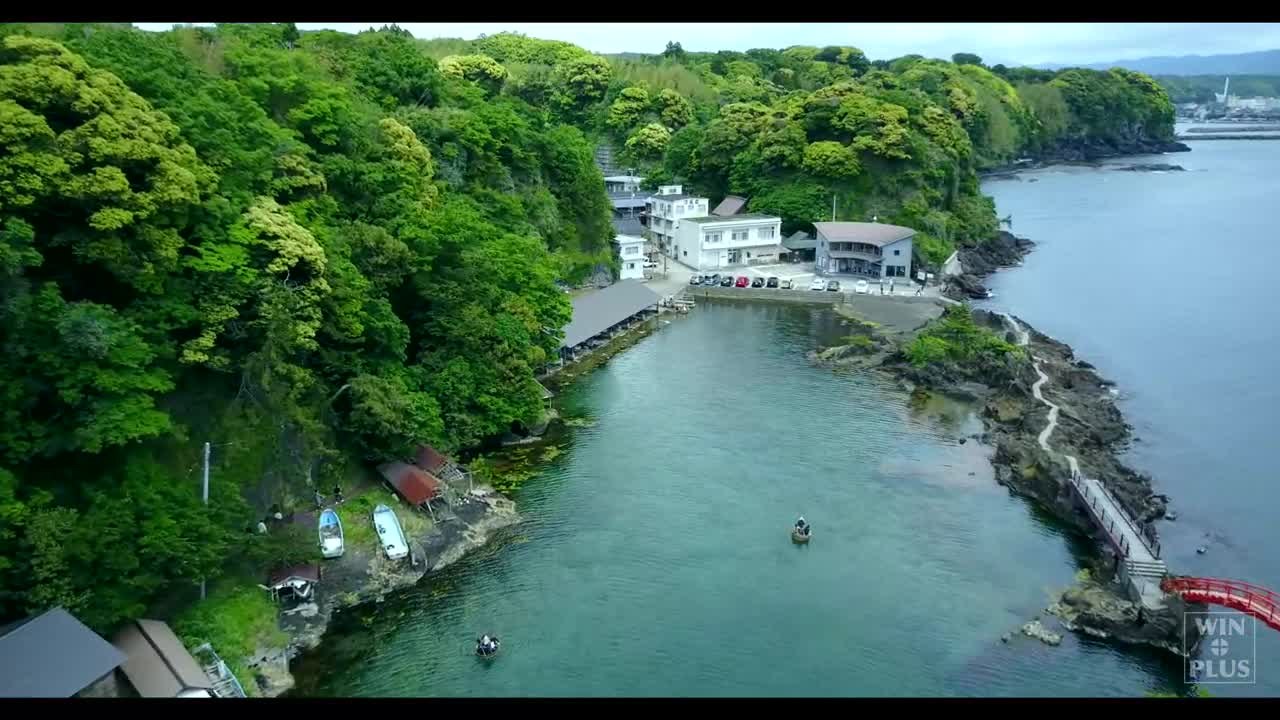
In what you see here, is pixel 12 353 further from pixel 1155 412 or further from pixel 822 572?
pixel 1155 412

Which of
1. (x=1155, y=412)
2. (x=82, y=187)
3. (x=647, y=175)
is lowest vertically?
(x=1155, y=412)

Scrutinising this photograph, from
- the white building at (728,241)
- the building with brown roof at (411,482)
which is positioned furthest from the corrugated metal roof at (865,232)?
the building with brown roof at (411,482)

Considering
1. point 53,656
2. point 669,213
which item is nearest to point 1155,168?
point 669,213

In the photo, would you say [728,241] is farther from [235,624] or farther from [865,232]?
[235,624]

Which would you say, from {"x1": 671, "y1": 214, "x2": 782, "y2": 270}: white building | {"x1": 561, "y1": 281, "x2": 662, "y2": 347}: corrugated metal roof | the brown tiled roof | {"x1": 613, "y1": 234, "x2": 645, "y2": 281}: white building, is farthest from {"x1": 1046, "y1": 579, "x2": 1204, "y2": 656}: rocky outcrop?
{"x1": 671, "y1": 214, "x2": 782, "y2": 270}: white building
